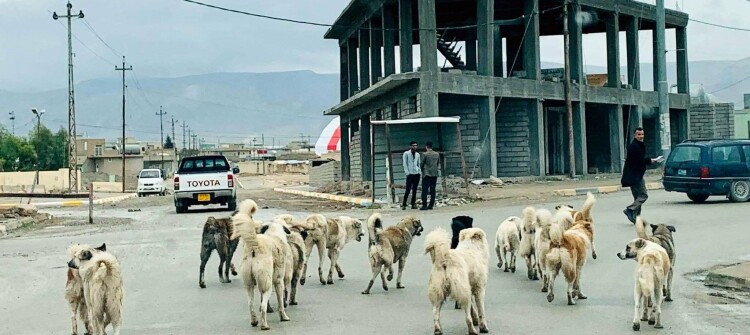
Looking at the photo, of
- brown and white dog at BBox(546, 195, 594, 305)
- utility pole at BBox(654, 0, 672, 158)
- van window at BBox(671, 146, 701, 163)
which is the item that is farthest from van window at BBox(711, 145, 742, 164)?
brown and white dog at BBox(546, 195, 594, 305)

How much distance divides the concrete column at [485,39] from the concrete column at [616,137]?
12.2 meters

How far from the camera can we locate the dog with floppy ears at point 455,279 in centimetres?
834

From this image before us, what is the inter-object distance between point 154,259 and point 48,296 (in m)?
3.84

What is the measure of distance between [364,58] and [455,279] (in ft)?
152

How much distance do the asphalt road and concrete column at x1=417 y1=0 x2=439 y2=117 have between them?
18.4 meters

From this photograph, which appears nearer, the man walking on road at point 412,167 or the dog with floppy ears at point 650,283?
the dog with floppy ears at point 650,283

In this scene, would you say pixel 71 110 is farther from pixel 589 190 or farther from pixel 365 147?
pixel 589 190

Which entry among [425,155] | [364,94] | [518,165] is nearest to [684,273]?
[425,155]

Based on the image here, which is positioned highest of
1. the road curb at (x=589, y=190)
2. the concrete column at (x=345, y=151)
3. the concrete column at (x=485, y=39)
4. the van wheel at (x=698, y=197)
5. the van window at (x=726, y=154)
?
the concrete column at (x=485, y=39)

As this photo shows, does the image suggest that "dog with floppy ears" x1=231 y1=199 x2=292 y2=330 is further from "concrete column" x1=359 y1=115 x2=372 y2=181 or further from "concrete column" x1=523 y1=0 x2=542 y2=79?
"concrete column" x1=359 y1=115 x2=372 y2=181

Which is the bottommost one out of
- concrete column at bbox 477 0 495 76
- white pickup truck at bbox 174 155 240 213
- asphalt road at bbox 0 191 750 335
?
asphalt road at bbox 0 191 750 335

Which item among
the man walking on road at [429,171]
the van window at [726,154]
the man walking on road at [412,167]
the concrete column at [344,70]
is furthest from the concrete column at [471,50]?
the van window at [726,154]

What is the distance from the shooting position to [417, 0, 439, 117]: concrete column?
36.9 metres

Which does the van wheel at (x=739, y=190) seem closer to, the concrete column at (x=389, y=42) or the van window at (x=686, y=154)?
the van window at (x=686, y=154)
